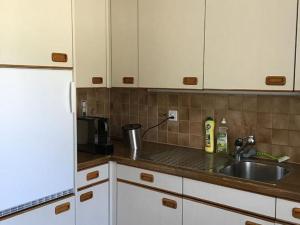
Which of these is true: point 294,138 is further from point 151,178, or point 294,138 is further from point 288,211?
point 151,178

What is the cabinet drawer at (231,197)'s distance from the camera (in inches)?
65.2

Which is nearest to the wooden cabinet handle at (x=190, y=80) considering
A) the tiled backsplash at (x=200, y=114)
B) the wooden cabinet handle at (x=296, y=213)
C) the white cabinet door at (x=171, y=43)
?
the white cabinet door at (x=171, y=43)

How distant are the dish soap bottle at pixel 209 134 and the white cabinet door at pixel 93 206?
2.55 feet

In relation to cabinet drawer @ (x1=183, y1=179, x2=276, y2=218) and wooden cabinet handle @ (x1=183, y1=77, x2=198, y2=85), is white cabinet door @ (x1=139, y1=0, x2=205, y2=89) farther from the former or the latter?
cabinet drawer @ (x1=183, y1=179, x2=276, y2=218)

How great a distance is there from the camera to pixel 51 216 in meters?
1.90

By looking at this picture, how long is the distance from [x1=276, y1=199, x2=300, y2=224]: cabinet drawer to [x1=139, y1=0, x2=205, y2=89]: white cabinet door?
0.86m

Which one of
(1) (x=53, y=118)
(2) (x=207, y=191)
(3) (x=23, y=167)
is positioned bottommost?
(2) (x=207, y=191)

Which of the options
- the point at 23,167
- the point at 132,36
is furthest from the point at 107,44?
the point at 23,167

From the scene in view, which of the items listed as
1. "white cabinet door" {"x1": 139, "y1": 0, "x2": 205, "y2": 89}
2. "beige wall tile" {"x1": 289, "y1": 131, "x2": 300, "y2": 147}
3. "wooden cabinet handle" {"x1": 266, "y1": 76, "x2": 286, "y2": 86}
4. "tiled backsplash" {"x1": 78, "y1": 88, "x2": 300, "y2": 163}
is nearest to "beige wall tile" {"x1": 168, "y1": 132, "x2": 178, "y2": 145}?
"tiled backsplash" {"x1": 78, "y1": 88, "x2": 300, "y2": 163}

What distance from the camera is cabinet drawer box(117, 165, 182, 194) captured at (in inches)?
78.8

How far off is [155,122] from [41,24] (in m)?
1.28

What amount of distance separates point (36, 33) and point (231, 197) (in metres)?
1.36

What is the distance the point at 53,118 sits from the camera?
6.04ft

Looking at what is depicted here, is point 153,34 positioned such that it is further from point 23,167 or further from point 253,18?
point 23,167
